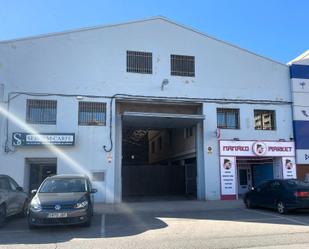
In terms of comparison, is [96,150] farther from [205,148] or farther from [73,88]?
[205,148]

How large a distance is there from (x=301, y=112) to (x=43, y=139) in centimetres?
1550

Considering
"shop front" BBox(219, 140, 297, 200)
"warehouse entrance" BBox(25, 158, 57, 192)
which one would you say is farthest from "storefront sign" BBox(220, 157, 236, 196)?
A: "warehouse entrance" BBox(25, 158, 57, 192)

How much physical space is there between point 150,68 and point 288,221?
39.8 ft

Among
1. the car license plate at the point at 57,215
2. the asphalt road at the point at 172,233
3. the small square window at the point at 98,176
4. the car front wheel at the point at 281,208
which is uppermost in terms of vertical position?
the small square window at the point at 98,176

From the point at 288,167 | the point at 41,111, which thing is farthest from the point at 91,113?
the point at 288,167

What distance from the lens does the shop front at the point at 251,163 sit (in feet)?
71.3

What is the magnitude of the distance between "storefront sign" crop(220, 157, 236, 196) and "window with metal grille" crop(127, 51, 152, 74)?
682 cm

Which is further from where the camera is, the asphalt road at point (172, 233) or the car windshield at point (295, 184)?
the car windshield at point (295, 184)

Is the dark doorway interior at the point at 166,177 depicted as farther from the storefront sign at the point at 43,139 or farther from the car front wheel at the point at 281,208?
the car front wheel at the point at 281,208

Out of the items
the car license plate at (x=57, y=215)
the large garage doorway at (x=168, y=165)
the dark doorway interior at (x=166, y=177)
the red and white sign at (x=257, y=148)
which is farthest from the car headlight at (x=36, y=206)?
the dark doorway interior at (x=166, y=177)

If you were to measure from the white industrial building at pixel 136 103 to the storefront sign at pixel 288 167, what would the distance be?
0.22 ft

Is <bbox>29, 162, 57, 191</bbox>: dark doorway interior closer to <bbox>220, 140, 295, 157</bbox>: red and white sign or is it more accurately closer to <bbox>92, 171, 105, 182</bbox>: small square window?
<bbox>92, 171, 105, 182</bbox>: small square window

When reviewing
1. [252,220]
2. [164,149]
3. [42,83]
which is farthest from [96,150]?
[164,149]

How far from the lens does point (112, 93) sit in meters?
20.9
